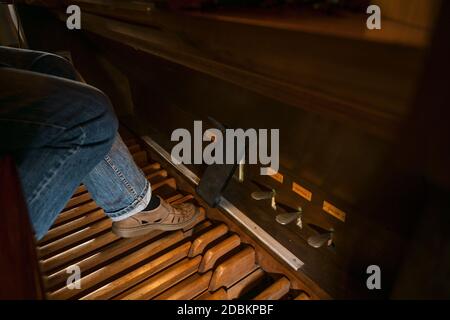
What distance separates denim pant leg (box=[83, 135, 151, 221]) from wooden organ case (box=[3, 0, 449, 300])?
0.64ft

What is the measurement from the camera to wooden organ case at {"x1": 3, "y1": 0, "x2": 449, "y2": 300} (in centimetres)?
34

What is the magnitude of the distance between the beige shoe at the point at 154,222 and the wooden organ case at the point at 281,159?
0.16 feet

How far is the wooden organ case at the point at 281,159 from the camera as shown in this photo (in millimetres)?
345

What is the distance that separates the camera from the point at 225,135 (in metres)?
0.99

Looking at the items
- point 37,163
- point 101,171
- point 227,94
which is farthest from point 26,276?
point 227,94

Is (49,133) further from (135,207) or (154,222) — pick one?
(154,222)

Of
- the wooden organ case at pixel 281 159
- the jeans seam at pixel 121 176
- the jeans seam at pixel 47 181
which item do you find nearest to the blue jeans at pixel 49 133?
the jeans seam at pixel 47 181

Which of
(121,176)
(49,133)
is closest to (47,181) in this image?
(49,133)

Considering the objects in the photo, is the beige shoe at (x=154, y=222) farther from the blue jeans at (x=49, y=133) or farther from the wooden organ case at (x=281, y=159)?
the blue jeans at (x=49, y=133)

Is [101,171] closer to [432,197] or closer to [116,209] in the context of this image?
[116,209]

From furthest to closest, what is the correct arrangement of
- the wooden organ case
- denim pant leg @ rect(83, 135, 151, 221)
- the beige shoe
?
the beige shoe
denim pant leg @ rect(83, 135, 151, 221)
the wooden organ case

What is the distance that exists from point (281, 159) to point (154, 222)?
53 cm

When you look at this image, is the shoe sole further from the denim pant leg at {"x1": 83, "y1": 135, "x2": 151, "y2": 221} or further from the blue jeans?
the blue jeans

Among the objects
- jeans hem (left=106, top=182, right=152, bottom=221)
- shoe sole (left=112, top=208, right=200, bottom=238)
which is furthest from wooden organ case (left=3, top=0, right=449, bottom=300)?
jeans hem (left=106, top=182, right=152, bottom=221)
